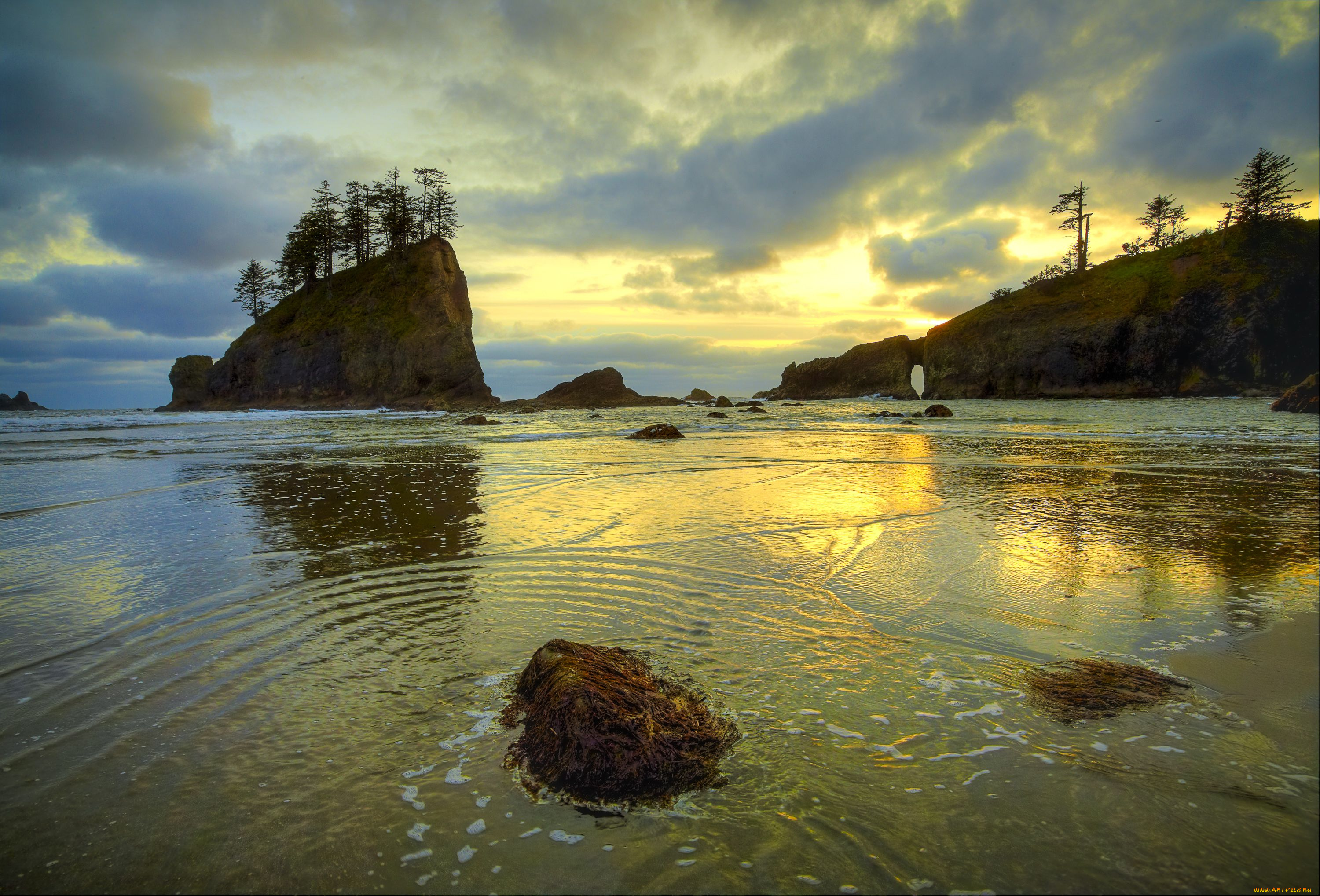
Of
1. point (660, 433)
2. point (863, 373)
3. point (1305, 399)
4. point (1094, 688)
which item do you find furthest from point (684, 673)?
point (863, 373)

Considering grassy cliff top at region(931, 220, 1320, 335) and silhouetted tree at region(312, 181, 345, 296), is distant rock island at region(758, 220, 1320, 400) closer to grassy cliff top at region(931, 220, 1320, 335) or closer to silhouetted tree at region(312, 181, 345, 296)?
grassy cliff top at region(931, 220, 1320, 335)

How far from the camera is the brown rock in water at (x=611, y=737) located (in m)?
2.13

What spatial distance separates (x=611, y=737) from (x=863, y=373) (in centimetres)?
7201

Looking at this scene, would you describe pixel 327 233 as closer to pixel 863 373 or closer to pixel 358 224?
pixel 358 224

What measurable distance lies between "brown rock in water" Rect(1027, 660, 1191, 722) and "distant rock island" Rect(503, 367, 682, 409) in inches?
2286

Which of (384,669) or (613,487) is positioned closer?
(384,669)

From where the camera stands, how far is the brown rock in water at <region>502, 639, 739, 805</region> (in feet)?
6.98

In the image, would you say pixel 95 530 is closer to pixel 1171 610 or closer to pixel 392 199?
pixel 1171 610

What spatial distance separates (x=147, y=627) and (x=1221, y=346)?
57.8 meters

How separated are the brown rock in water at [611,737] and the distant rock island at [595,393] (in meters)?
58.3

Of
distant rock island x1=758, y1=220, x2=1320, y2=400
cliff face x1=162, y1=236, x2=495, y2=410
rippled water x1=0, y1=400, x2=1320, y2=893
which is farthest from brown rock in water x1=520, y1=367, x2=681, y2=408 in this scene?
rippled water x1=0, y1=400, x2=1320, y2=893

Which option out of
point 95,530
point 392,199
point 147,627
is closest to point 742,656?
point 147,627

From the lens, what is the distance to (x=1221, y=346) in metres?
42.8

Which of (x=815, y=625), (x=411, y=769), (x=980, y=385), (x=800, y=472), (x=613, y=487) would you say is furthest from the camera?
(x=980, y=385)
